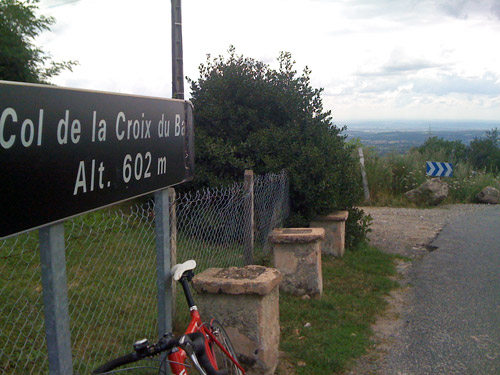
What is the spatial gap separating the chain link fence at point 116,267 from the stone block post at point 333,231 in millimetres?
659

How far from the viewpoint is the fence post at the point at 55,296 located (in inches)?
79.3

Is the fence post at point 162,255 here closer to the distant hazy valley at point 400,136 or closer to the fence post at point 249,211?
the fence post at point 249,211

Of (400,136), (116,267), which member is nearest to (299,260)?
(116,267)

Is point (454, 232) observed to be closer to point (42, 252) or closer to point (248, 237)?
point (248, 237)

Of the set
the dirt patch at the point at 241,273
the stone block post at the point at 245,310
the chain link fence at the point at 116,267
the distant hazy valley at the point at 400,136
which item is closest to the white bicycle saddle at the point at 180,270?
the chain link fence at the point at 116,267

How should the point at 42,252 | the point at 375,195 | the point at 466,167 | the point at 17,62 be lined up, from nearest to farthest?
the point at 42,252
the point at 17,62
the point at 375,195
the point at 466,167

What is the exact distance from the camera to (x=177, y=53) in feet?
27.1

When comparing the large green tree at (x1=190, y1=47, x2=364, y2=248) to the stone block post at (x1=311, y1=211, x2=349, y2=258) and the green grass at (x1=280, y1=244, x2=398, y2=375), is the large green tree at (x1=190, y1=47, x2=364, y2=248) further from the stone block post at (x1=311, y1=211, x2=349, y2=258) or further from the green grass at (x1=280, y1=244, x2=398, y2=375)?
the green grass at (x1=280, y1=244, x2=398, y2=375)

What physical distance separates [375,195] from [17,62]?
1200 cm

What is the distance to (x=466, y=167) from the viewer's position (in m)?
19.1

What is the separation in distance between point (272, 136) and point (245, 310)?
→ 4.59 metres

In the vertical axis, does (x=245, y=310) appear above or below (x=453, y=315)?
above

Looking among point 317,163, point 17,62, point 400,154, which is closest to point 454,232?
point 317,163

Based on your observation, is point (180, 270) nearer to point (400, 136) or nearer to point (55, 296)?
point (55, 296)
